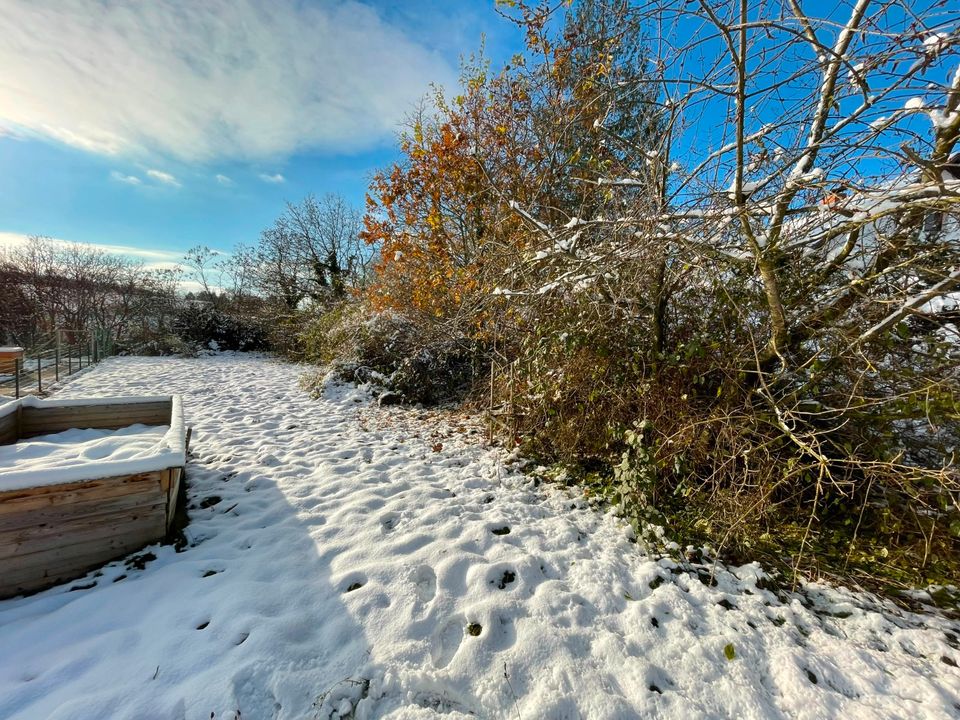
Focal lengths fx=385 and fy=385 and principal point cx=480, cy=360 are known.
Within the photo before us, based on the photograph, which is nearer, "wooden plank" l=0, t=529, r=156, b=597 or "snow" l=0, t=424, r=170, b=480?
"wooden plank" l=0, t=529, r=156, b=597

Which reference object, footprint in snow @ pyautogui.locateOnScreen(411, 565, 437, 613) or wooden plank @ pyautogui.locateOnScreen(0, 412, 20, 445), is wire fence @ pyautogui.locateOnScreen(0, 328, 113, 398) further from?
footprint in snow @ pyautogui.locateOnScreen(411, 565, 437, 613)

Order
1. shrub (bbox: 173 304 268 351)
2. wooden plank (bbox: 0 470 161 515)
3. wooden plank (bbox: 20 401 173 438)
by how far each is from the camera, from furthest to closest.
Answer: shrub (bbox: 173 304 268 351) → wooden plank (bbox: 20 401 173 438) → wooden plank (bbox: 0 470 161 515)

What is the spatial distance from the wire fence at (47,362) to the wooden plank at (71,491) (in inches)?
248

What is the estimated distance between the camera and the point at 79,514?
215 centimetres

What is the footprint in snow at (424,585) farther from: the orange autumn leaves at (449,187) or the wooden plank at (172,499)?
the orange autumn leaves at (449,187)

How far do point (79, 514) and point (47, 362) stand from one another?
10474 millimetres

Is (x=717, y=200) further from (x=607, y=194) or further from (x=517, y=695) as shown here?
(x=517, y=695)

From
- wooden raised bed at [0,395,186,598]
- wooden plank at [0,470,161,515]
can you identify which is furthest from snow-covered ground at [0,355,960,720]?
wooden plank at [0,470,161,515]

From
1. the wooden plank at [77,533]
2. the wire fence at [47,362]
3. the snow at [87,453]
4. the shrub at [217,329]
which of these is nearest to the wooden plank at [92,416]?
the snow at [87,453]

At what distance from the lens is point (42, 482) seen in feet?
6.54

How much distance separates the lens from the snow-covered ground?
1.54 metres

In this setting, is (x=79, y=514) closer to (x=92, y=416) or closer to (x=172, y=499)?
(x=172, y=499)

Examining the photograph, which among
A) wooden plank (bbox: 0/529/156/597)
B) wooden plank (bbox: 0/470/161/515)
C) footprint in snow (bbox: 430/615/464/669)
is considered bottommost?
wooden plank (bbox: 0/529/156/597)

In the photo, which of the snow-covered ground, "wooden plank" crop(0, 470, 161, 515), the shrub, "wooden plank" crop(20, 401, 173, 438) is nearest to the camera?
the snow-covered ground
